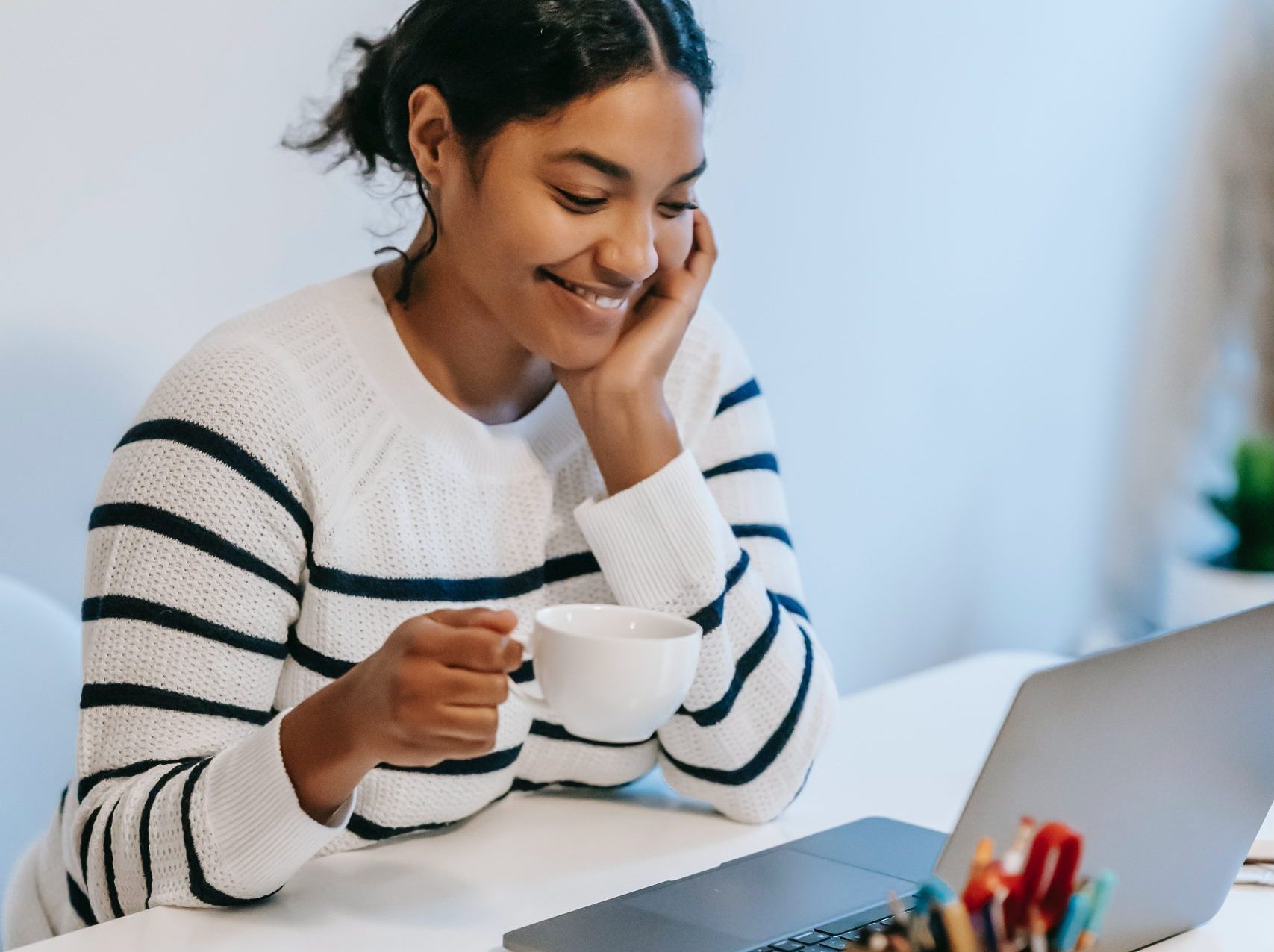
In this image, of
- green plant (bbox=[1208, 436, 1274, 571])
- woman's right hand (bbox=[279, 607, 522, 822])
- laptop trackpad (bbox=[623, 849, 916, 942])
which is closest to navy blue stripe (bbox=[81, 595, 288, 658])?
woman's right hand (bbox=[279, 607, 522, 822])

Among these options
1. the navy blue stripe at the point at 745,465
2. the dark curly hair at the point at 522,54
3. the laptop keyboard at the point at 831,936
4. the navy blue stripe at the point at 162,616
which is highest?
the dark curly hair at the point at 522,54

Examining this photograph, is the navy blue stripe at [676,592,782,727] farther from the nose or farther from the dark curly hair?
the dark curly hair

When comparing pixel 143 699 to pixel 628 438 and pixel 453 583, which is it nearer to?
pixel 453 583

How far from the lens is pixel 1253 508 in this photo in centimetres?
261

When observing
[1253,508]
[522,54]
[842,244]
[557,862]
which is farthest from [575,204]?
[1253,508]

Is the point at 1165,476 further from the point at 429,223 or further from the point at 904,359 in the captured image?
the point at 429,223

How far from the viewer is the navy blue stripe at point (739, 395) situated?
51.9 inches

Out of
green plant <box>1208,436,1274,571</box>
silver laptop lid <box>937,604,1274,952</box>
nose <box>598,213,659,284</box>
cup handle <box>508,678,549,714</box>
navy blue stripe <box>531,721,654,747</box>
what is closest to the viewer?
silver laptop lid <box>937,604,1274,952</box>

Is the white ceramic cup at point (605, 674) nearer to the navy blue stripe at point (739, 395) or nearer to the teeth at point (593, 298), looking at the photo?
the teeth at point (593, 298)

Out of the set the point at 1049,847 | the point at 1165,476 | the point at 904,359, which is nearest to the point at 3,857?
the point at 1049,847

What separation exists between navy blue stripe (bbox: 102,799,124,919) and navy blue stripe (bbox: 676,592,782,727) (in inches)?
17.1

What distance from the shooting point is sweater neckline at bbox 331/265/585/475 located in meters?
1.12

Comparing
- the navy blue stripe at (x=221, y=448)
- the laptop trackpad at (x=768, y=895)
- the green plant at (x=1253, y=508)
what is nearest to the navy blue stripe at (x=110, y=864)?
the navy blue stripe at (x=221, y=448)

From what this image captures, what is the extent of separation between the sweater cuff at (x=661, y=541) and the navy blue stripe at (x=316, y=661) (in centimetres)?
21
